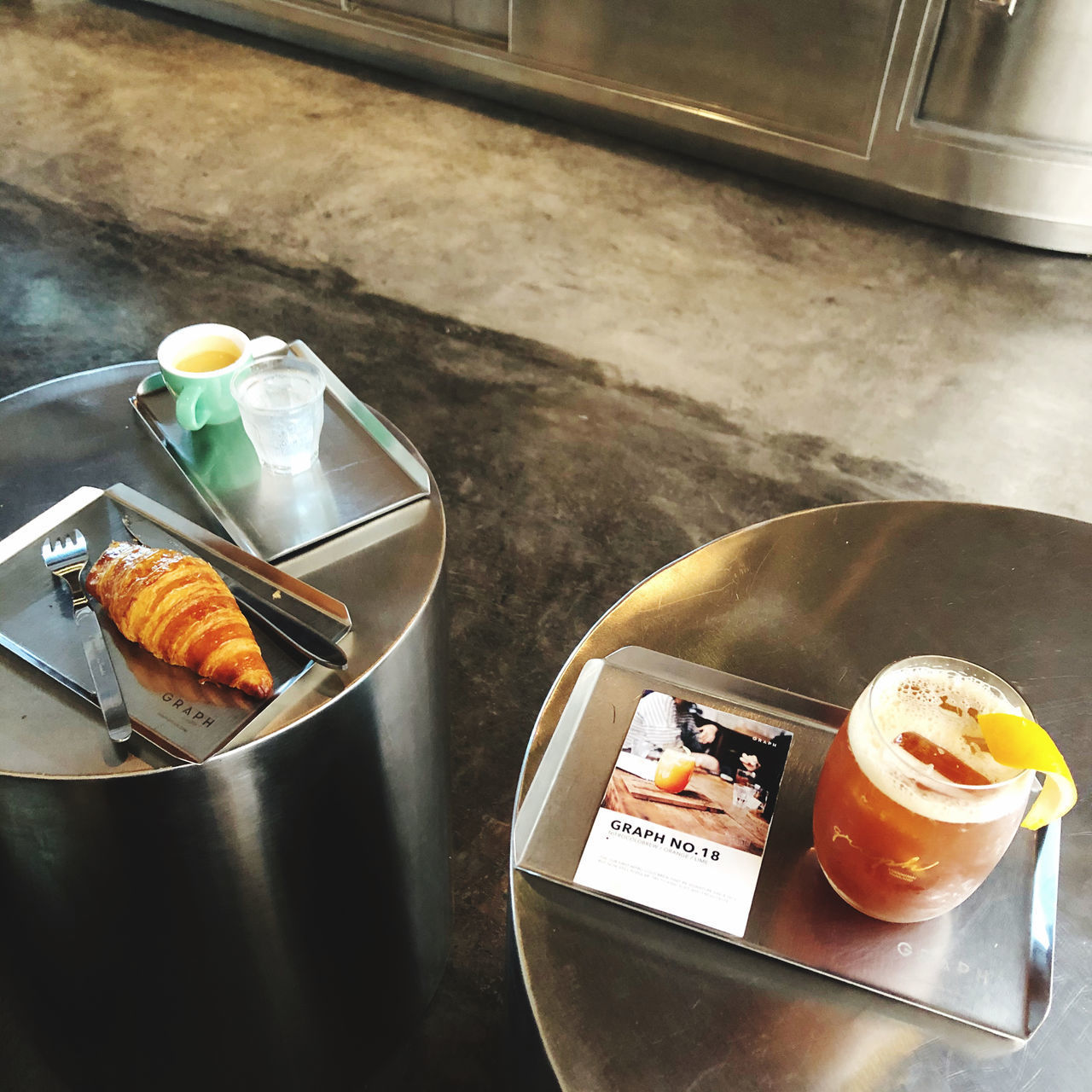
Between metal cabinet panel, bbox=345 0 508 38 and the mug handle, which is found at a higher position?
the mug handle

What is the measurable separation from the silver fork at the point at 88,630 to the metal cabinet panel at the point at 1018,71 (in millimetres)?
2374

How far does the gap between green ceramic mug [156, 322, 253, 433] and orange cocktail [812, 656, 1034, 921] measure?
717mm

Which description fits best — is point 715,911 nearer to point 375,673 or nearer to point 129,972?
point 375,673

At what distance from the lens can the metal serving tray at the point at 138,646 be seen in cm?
85

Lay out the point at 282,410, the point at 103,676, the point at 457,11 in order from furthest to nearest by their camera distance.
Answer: the point at 457,11, the point at 282,410, the point at 103,676

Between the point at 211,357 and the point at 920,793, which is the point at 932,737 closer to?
the point at 920,793

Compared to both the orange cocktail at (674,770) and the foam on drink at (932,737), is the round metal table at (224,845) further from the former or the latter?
the foam on drink at (932,737)

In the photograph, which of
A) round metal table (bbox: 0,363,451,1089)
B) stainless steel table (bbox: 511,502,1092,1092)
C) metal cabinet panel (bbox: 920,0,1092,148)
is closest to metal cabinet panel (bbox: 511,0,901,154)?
metal cabinet panel (bbox: 920,0,1092,148)

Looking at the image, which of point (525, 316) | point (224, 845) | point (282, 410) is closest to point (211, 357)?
point (282, 410)

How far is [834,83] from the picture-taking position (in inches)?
106

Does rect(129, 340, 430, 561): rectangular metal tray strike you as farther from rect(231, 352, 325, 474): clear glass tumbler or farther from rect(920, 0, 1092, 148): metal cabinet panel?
rect(920, 0, 1092, 148): metal cabinet panel

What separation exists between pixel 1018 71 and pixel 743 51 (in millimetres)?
678

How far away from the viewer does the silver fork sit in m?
0.83

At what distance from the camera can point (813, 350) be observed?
2.42 m
